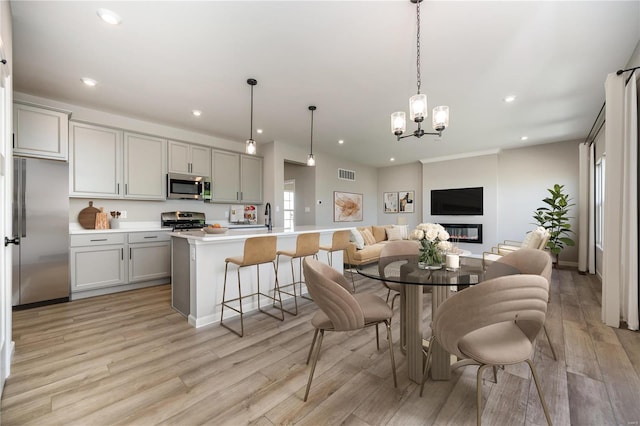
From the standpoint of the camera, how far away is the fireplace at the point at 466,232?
6633 millimetres

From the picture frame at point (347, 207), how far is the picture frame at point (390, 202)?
964 mm

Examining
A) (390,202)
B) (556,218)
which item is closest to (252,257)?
(556,218)

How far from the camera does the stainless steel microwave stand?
4594 mm

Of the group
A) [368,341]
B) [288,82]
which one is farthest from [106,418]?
[288,82]

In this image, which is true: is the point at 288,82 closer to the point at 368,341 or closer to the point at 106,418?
the point at 368,341

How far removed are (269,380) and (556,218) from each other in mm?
6551

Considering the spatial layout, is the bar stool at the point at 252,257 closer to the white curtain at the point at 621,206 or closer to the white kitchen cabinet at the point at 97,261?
the white kitchen cabinet at the point at 97,261

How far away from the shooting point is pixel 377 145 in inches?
235

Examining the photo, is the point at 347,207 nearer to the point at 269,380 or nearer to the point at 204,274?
the point at 204,274

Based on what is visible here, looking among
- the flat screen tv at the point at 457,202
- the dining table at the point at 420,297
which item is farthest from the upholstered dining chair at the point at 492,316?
the flat screen tv at the point at 457,202

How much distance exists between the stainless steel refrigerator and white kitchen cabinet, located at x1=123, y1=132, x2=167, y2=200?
81cm

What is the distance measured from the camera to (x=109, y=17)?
83.0 inches

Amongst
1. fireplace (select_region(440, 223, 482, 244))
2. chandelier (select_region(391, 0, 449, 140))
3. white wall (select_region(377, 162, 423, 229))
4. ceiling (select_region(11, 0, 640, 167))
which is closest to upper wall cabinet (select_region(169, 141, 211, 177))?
ceiling (select_region(11, 0, 640, 167))

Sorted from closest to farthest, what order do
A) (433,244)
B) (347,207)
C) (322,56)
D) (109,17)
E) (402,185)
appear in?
(433,244), (109,17), (322,56), (347,207), (402,185)
